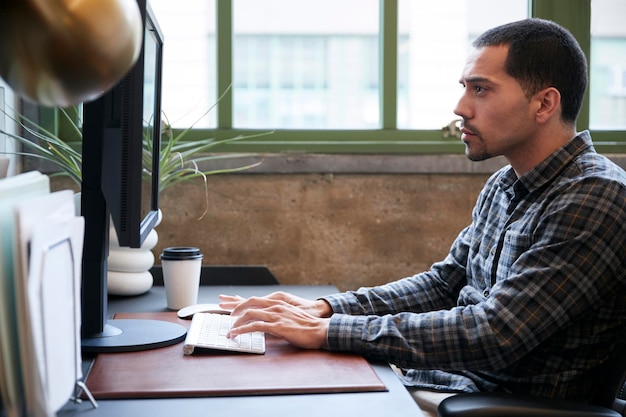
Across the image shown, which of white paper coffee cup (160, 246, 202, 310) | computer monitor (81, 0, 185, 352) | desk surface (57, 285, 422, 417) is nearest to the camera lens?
desk surface (57, 285, 422, 417)

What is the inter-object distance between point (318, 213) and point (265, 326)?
4.12ft

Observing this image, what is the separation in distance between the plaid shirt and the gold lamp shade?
0.73 m

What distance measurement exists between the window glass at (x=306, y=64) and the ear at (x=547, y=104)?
1120mm

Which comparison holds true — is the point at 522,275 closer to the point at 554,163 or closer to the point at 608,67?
the point at 554,163

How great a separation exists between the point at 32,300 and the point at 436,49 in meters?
2.23

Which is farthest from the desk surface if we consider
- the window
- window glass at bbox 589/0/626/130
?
window glass at bbox 589/0/626/130

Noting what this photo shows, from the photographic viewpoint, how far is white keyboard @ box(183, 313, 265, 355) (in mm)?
1271

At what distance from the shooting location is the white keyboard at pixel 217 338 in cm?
127

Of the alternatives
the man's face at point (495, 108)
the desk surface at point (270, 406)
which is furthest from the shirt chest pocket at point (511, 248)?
the desk surface at point (270, 406)

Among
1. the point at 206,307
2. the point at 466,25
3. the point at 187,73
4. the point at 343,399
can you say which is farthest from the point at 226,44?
the point at 343,399

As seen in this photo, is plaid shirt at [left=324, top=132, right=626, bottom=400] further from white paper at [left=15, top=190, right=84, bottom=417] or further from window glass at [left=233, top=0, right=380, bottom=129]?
window glass at [left=233, top=0, right=380, bottom=129]

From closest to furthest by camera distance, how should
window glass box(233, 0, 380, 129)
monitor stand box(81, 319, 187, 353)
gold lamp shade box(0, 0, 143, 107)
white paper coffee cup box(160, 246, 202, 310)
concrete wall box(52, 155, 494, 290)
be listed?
gold lamp shade box(0, 0, 143, 107)
monitor stand box(81, 319, 187, 353)
white paper coffee cup box(160, 246, 202, 310)
concrete wall box(52, 155, 494, 290)
window glass box(233, 0, 380, 129)

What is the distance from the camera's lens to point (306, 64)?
8.91ft

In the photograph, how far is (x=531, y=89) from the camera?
1.59 metres
